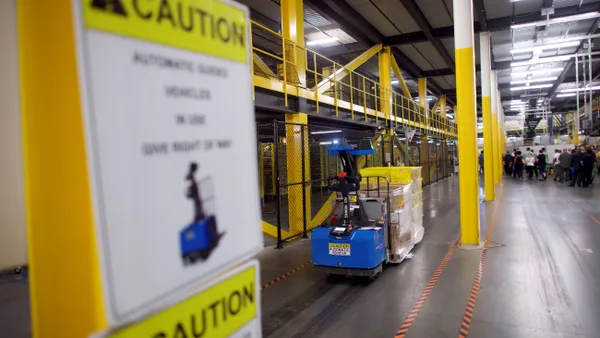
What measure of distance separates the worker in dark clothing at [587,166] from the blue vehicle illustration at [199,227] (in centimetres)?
2071

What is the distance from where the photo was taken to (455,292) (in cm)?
523

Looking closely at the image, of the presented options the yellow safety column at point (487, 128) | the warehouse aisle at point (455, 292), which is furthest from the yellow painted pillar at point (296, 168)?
the yellow safety column at point (487, 128)

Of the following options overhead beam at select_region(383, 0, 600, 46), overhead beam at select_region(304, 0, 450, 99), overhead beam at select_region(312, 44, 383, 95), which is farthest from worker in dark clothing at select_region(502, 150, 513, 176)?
overhead beam at select_region(312, 44, 383, 95)

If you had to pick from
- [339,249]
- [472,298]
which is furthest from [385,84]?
[472,298]

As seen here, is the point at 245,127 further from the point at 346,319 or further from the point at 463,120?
the point at 463,120

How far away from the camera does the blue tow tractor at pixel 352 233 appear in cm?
554

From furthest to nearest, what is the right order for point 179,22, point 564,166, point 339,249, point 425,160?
point 425,160
point 564,166
point 339,249
point 179,22

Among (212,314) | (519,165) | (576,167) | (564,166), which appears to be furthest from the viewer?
(519,165)

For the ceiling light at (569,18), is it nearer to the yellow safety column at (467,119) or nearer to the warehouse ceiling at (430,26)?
the warehouse ceiling at (430,26)

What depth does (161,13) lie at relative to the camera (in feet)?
3.38

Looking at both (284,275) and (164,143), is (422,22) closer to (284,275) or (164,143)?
(284,275)

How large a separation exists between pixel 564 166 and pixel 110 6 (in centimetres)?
2299

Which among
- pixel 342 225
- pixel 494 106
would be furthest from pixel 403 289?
pixel 494 106

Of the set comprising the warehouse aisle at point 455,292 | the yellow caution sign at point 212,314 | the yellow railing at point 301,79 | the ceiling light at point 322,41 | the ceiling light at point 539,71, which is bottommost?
the warehouse aisle at point 455,292
